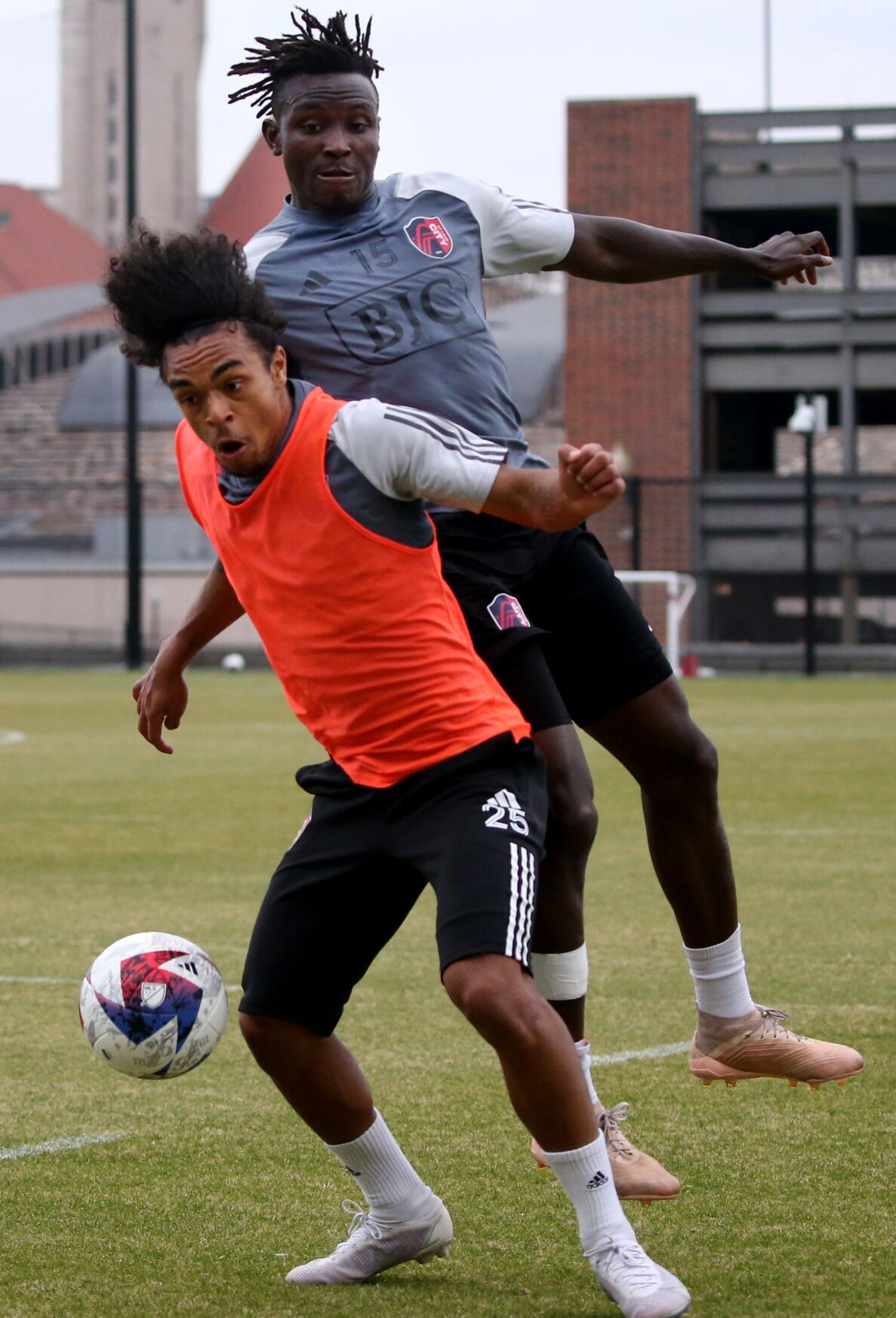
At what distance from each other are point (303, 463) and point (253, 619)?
433 millimetres

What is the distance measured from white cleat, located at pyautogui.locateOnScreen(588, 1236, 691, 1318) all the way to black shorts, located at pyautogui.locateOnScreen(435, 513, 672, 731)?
1.21 meters

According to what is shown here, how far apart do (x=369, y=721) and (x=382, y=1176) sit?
3.18 ft

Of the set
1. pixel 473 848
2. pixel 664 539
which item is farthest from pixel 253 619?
pixel 664 539

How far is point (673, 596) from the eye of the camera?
98.2 feet

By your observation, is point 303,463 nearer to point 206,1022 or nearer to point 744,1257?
point 206,1022

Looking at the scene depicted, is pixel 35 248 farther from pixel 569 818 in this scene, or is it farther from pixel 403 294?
pixel 569 818

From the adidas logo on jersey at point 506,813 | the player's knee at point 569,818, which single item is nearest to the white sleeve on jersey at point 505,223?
the player's knee at point 569,818

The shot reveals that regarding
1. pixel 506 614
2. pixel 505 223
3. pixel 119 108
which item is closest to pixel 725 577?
pixel 505 223

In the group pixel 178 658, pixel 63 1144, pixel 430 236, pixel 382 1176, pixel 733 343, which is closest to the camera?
pixel 382 1176

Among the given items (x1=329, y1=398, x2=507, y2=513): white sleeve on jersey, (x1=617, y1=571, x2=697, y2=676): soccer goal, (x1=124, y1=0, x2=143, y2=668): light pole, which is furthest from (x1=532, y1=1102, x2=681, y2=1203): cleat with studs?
(x1=124, y1=0, x2=143, y2=668): light pole

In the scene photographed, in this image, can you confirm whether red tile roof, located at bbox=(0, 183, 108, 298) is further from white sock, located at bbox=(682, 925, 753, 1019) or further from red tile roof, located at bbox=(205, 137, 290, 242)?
white sock, located at bbox=(682, 925, 753, 1019)

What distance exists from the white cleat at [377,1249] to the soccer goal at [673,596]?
2198cm

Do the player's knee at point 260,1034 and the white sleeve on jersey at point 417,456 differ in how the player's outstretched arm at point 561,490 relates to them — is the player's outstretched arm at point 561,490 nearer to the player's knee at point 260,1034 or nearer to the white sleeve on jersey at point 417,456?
the white sleeve on jersey at point 417,456

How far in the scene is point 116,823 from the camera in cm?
1248
